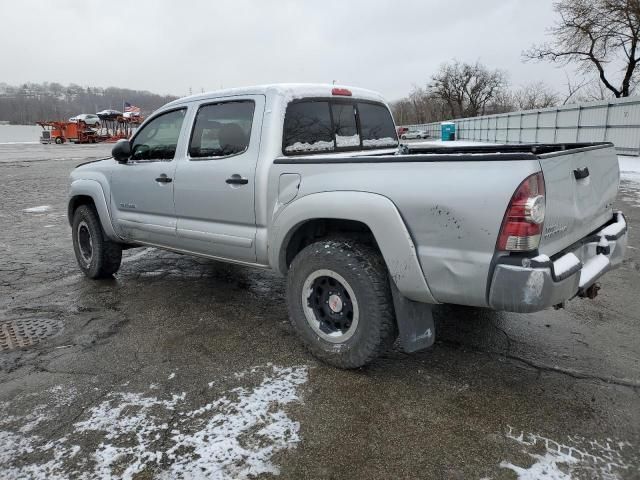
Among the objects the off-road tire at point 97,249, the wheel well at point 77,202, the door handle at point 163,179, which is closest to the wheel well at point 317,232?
the door handle at point 163,179

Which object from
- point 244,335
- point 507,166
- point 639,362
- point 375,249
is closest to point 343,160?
point 375,249

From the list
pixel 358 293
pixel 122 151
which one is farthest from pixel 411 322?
pixel 122 151

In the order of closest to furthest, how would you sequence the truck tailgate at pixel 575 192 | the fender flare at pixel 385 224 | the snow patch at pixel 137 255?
the truck tailgate at pixel 575 192 → the fender flare at pixel 385 224 → the snow patch at pixel 137 255

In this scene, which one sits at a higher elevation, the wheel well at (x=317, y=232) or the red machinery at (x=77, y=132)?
the red machinery at (x=77, y=132)

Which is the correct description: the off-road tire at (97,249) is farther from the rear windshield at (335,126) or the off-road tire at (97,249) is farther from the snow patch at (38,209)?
the snow patch at (38,209)

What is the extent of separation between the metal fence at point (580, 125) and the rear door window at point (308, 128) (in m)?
12.5

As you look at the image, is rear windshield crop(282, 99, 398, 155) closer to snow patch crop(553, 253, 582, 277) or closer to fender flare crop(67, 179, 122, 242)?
snow patch crop(553, 253, 582, 277)

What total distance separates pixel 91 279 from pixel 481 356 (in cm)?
418

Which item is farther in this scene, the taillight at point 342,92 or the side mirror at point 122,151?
the side mirror at point 122,151

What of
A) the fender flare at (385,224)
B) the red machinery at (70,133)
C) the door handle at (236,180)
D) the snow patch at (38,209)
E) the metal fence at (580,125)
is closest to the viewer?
the fender flare at (385,224)

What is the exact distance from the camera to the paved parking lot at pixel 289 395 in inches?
95.9

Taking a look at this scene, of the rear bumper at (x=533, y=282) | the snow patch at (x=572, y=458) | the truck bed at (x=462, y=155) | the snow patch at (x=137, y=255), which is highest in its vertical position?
the truck bed at (x=462, y=155)

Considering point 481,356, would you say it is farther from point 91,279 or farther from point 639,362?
point 91,279

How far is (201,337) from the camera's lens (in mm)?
3922
